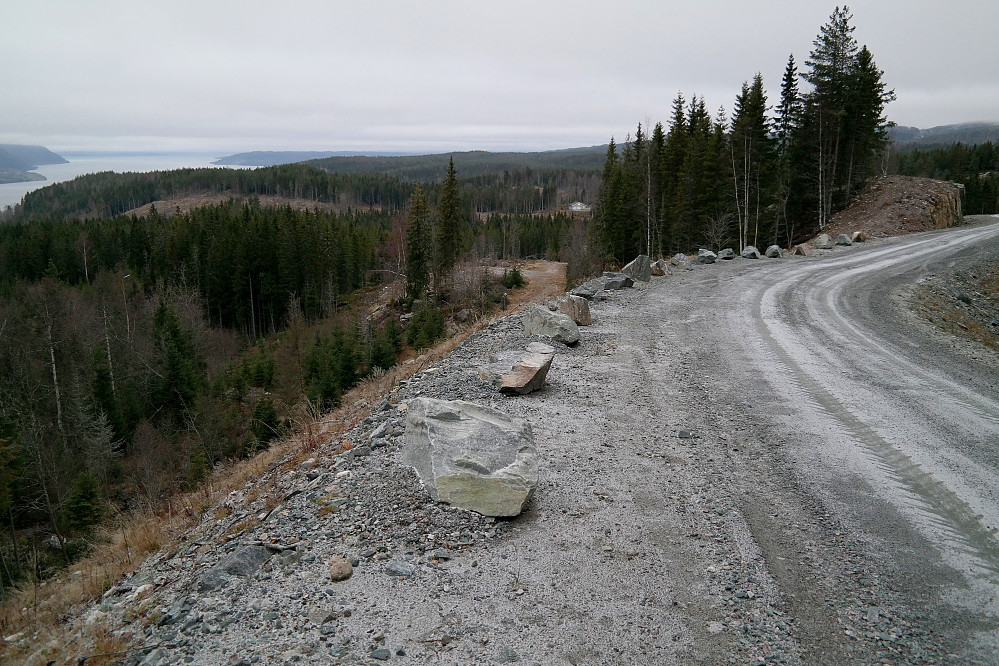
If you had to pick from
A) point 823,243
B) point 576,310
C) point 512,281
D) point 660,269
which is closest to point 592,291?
point 576,310

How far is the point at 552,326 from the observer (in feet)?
38.3

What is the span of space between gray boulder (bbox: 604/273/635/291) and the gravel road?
9040 millimetres

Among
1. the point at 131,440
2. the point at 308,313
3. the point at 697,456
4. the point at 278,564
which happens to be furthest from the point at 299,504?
the point at 308,313

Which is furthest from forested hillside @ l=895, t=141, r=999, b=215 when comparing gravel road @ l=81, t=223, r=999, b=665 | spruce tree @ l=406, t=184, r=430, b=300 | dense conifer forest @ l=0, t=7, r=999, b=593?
gravel road @ l=81, t=223, r=999, b=665

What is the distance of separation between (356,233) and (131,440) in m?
50.0

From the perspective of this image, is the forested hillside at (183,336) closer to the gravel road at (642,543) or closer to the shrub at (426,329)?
the shrub at (426,329)

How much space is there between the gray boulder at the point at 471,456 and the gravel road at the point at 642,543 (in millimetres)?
214

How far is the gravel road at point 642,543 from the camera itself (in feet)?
13.0

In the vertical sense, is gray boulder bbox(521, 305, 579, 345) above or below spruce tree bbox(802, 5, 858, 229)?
below

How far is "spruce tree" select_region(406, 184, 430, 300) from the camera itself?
54750 millimetres

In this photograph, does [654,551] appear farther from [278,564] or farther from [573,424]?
[278,564]

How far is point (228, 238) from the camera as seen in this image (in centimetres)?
7019

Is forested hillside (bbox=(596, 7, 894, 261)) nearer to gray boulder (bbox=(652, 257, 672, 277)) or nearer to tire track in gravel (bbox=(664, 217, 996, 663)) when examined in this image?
gray boulder (bbox=(652, 257, 672, 277))

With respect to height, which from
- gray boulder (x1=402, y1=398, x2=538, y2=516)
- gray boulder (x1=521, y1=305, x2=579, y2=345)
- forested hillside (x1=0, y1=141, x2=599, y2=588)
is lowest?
forested hillside (x1=0, y1=141, x2=599, y2=588)
